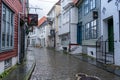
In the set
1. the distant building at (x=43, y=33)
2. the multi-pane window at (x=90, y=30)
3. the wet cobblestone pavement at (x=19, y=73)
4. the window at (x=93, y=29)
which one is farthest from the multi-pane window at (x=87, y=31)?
the distant building at (x=43, y=33)

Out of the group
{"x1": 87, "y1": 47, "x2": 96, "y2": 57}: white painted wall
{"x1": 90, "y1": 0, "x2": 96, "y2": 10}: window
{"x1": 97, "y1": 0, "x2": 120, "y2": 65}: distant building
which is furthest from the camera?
{"x1": 90, "y1": 0, "x2": 96, "y2": 10}: window

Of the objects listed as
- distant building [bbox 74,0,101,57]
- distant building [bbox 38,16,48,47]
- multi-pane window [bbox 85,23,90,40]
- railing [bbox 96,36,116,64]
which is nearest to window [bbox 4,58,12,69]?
railing [bbox 96,36,116,64]

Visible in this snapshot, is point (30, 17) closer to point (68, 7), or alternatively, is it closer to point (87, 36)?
point (87, 36)

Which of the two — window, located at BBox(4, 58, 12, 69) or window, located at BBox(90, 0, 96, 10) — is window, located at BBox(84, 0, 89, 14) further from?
window, located at BBox(4, 58, 12, 69)

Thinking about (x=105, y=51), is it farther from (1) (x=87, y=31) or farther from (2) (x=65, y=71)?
(1) (x=87, y=31)

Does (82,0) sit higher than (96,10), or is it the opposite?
(82,0)

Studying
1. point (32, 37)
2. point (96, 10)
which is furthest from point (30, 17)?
point (32, 37)

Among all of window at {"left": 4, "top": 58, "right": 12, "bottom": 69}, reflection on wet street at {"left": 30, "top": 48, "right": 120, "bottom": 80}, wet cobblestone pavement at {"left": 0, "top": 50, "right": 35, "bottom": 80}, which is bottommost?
reflection on wet street at {"left": 30, "top": 48, "right": 120, "bottom": 80}

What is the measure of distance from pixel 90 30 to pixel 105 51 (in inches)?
282

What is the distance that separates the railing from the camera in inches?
597

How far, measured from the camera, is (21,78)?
8.87 meters

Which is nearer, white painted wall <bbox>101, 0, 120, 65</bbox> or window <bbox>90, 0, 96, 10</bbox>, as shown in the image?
white painted wall <bbox>101, 0, 120, 65</bbox>

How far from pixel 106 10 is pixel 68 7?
15.6m

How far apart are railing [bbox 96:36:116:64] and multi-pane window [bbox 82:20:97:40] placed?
239 cm
